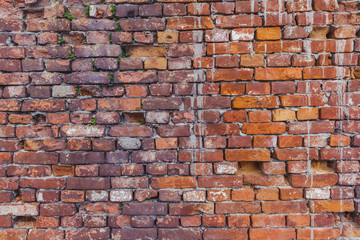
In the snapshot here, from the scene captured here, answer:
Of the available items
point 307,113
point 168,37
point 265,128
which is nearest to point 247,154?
point 265,128

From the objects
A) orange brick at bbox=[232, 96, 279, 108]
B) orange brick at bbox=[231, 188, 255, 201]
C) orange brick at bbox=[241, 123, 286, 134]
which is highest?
orange brick at bbox=[232, 96, 279, 108]

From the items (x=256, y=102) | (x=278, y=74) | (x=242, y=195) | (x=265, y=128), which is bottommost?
(x=242, y=195)

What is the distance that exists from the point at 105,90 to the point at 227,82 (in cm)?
85

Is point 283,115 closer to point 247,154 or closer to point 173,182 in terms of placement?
point 247,154

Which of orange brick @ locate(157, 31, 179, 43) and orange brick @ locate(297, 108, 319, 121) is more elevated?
orange brick @ locate(157, 31, 179, 43)

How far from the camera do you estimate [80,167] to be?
1.38 m

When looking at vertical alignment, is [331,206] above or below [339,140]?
below

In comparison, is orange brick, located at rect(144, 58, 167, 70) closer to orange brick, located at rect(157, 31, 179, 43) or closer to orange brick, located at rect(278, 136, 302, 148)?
orange brick, located at rect(157, 31, 179, 43)

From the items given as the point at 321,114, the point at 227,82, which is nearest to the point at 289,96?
the point at 321,114

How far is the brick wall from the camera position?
1325mm

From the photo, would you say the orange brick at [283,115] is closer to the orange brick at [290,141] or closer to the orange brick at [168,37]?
the orange brick at [290,141]

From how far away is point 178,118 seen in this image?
1.35 metres

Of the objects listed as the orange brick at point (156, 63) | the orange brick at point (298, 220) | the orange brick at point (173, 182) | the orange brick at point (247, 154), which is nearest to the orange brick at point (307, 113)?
the orange brick at point (247, 154)

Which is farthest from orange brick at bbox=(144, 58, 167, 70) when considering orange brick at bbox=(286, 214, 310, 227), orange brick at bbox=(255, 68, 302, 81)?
orange brick at bbox=(286, 214, 310, 227)
